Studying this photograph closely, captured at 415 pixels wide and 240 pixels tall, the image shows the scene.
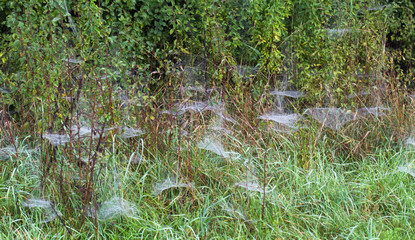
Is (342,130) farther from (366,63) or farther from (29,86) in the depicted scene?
(29,86)

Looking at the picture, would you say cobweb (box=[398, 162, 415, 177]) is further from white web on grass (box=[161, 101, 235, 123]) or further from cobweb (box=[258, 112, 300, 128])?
white web on grass (box=[161, 101, 235, 123])

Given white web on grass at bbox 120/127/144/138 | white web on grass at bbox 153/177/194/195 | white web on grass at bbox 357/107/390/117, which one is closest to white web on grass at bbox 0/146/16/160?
white web on grass at bbox 120/127/144/138

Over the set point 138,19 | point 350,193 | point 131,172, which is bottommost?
point 350,193

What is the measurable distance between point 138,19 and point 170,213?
7.26ft

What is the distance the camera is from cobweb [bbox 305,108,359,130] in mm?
4129

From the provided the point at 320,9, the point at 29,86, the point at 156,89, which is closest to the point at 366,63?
the point at 320,9

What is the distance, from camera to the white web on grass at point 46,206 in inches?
114

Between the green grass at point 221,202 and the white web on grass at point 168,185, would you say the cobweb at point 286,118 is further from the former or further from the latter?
the white web on grass at point 168,185

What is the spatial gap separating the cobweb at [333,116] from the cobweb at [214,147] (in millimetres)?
1023

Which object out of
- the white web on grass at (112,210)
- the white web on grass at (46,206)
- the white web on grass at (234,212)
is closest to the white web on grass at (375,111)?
the white web on grass at (234,212)

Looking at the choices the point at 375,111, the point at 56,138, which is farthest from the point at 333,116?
the point at 56,138

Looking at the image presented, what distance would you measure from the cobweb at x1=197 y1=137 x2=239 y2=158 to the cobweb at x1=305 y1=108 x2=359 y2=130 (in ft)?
3.36

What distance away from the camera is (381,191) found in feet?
11.1

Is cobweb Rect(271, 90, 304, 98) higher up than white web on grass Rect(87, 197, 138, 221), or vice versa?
white web on grass Rect(87, 197, 138, 221)
